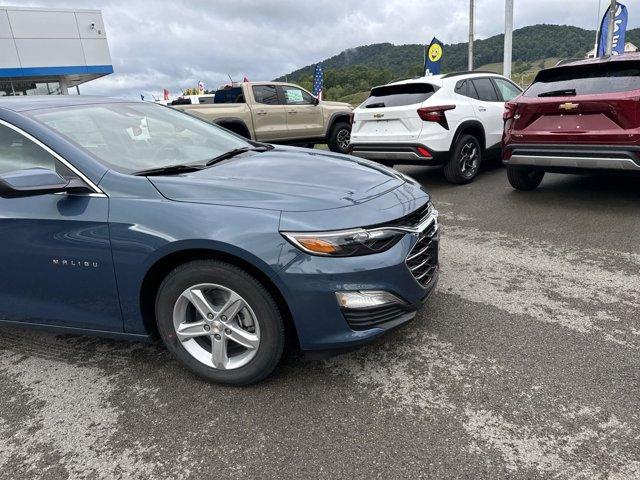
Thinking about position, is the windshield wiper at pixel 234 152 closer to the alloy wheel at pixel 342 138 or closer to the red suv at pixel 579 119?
the red suv at pixel 579 119

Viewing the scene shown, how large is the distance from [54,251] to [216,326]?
0.95 metres

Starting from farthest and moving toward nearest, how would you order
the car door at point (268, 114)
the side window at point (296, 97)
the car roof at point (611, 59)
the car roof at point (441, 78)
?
the side window at point (296, 97) → the car door at point (268, 114) → the car roof at point (441, 78) → the car roof at point (611, 59)

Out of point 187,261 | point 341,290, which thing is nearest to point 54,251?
point 187,261

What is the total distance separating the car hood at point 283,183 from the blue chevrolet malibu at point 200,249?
1 centimetres

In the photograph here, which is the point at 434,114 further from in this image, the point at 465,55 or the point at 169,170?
the point at 465,55

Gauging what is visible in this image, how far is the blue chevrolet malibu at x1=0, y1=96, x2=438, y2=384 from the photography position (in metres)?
2.31

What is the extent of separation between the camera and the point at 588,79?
5.21m

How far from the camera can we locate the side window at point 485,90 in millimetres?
7438

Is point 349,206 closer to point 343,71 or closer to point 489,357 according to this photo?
point 489,357

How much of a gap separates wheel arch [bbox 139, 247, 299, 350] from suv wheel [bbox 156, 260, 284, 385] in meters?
0.04

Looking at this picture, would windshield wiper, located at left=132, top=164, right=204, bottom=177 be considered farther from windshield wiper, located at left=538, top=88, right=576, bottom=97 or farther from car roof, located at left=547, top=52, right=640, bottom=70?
car roof, located at left=547, top=52, right=640, bottom=70

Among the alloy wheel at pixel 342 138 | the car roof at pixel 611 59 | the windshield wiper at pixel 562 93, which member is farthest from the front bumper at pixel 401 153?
the alloy wheel at pixel 342 138

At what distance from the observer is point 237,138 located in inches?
153

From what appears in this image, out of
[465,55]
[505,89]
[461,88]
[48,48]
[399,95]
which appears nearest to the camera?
[399,95]
